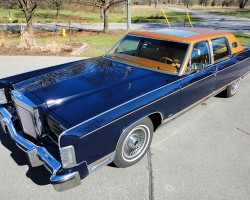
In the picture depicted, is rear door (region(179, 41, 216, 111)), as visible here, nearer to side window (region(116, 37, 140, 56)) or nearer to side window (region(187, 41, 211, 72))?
side window (region(187, 41, 211, 72))

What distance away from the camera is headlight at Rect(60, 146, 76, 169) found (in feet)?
7.46

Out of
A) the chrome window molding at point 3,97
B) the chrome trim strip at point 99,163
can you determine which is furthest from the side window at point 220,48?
the chrome window molding at point 3,97

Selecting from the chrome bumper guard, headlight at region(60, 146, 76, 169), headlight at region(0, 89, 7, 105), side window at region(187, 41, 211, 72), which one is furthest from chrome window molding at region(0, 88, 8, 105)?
side window at region(187, 41, 211, 72)

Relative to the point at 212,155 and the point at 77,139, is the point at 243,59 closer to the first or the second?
the point at 212,155

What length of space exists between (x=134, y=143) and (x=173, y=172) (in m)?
0.65

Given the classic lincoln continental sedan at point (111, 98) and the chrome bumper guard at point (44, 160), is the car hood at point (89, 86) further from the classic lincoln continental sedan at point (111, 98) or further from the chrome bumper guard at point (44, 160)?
the chrome bumper guard at point (44, 160)

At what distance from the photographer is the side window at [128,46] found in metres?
4.42

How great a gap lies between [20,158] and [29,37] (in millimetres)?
8977

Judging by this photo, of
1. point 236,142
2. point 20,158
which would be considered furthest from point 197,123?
point 20,158

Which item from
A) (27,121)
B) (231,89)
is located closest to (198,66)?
(231,89)

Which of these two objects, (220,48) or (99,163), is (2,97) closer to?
(99,163)

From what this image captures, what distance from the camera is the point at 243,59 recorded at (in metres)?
5.09

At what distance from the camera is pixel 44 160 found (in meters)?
2.50

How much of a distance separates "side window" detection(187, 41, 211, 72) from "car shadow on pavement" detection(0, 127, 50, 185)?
2671 millimetres
